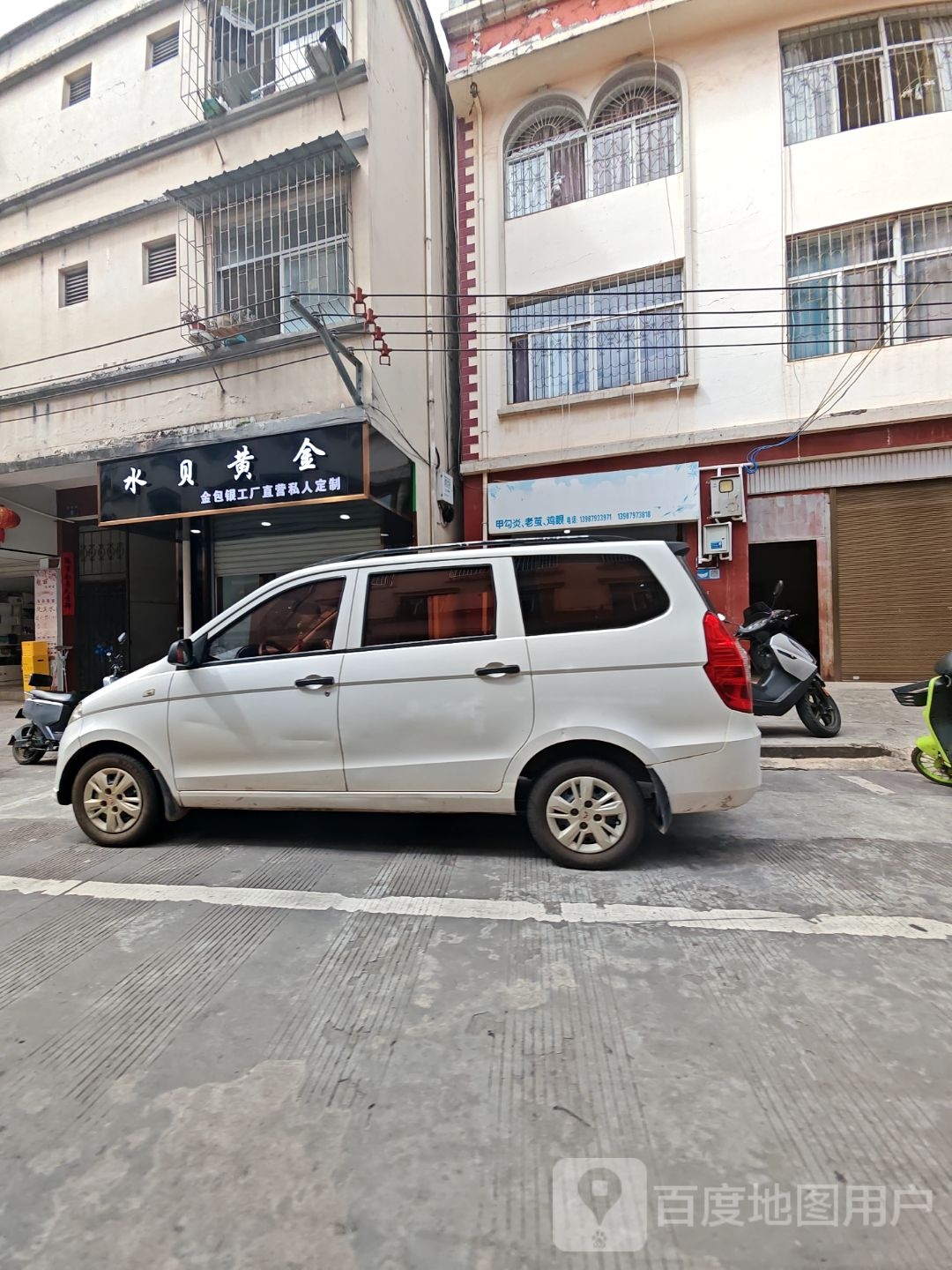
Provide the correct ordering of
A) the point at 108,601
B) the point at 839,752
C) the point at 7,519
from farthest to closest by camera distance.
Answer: the point at 108,601 < the point at 7,519 < the point at 839,752

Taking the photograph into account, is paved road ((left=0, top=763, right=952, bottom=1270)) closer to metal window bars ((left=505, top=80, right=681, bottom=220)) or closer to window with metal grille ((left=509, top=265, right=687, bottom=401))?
window with metal grille ((left=509, top=265, right=687, bottom=401))

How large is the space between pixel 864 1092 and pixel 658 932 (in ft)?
3.53

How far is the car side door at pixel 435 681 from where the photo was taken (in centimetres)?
383

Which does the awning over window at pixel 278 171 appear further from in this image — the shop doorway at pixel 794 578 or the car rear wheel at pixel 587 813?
the car rear wheel at pixel 587 813

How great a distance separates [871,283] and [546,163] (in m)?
6.11

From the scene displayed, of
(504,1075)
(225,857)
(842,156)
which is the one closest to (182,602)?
(225,857)

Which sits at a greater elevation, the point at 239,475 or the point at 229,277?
the point at 229,277

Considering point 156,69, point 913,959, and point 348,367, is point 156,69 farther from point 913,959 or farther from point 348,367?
point 913,959

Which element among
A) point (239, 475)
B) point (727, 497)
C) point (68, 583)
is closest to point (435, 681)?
point (239, 475)

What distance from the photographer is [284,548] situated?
11.1 meters

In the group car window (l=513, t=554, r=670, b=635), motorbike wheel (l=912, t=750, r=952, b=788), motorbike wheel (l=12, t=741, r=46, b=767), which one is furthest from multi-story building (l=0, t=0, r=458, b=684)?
motorbike wheel (l=912, t=750, r=952, b=788)

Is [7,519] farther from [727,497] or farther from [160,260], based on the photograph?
[727,497]

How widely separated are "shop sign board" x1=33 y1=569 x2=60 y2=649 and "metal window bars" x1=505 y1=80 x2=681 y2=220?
11606 mm

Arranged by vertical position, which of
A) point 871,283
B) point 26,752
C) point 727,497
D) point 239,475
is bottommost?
point 26,752
